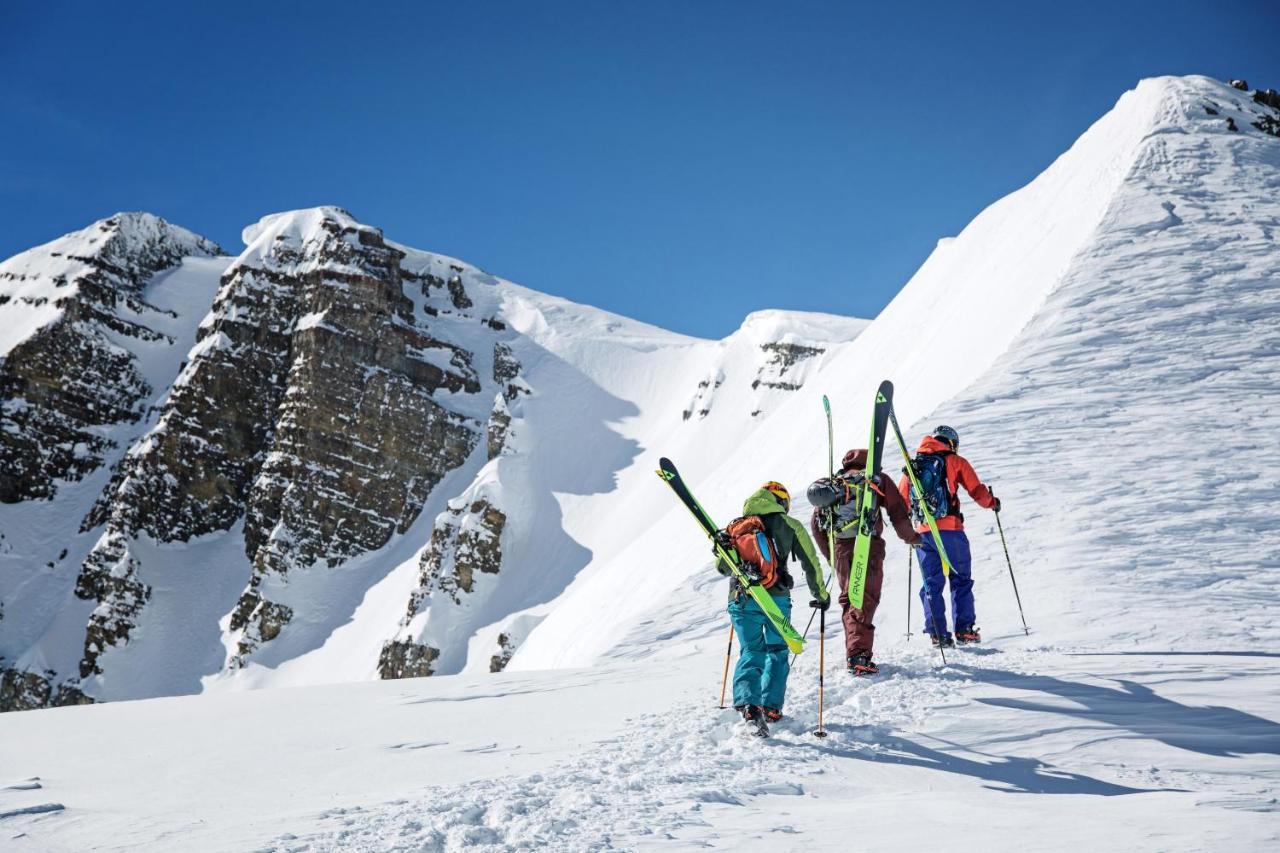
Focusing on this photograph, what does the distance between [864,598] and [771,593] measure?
143cm

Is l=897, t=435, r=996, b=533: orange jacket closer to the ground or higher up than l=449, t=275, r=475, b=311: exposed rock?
closer to the ground

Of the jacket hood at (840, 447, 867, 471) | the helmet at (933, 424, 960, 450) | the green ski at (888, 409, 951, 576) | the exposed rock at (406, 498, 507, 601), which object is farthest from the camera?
the exposed rock at (406, 498, 507, 601)

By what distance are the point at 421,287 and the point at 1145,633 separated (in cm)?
9900

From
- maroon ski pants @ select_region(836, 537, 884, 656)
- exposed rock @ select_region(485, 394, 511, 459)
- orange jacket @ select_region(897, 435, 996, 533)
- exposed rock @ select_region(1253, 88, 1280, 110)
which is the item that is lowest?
maroon ski pants @ select_region(836, 537, 884, 656)

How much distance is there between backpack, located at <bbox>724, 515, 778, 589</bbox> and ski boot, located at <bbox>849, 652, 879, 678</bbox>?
4.73 ft

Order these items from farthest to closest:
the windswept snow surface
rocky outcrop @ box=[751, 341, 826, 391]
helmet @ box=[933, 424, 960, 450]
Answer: rocky outcrop @ box=[751, 341, 826, 391], helmet @ box=[933, 424, 960, 450], the windswept snow surface

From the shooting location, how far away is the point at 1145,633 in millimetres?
8312

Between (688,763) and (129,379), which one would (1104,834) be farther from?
(129,379)

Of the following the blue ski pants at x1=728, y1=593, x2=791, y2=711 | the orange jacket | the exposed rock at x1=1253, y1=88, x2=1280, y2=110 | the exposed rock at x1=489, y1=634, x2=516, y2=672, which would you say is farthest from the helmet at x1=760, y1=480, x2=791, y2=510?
the exposed rock at x1=489, y1=634, x2=516, y2=672

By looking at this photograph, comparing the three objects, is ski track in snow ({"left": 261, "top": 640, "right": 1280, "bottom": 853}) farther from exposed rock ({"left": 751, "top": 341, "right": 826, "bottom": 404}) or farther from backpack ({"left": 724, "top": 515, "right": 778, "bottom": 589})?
exposed rock ({"left": 751, "top": 341, "right": 826, "bottom": 404})

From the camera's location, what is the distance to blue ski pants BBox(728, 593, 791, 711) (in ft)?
20.2

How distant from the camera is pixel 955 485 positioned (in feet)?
28.3

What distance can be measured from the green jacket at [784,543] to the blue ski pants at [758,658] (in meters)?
0.16

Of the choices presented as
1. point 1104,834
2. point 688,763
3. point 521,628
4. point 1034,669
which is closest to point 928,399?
point 1034,669
